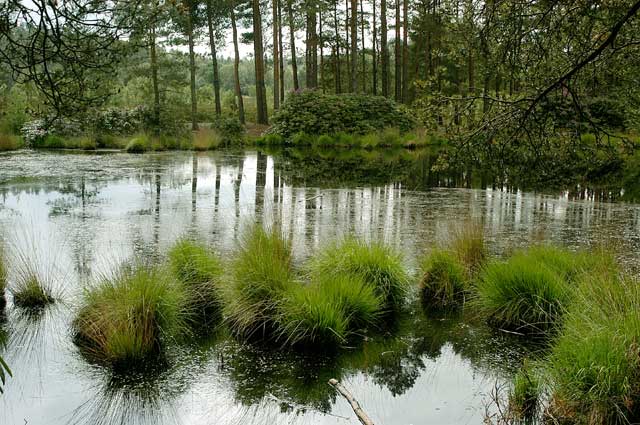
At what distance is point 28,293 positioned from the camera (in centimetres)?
518

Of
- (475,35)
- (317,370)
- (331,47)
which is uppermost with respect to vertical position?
(331,47)

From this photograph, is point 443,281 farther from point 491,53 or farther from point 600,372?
point 600,372

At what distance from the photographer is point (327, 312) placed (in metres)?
4.49

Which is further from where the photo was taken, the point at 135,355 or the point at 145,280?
the point at 145,280

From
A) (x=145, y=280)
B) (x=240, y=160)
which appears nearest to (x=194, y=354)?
(x=145, y=280)

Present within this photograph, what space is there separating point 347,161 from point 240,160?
3.11 meters

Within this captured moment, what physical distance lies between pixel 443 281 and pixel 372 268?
0.66 m

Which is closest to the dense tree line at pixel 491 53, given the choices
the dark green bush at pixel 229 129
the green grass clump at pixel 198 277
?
the green grass clump at pixel 198 277

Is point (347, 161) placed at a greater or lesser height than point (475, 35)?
lesser

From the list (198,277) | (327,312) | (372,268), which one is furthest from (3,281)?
(372,268)

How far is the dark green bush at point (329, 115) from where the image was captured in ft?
82.3

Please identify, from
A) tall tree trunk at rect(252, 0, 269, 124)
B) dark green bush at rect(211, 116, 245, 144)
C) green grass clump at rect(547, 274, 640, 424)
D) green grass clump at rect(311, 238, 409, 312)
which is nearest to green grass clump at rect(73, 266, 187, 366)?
green grass clump at rect(311, 238, 409, 312)

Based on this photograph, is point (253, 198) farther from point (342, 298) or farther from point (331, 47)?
point (331, 47)

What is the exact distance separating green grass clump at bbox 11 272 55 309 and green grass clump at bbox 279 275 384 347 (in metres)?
2.06
